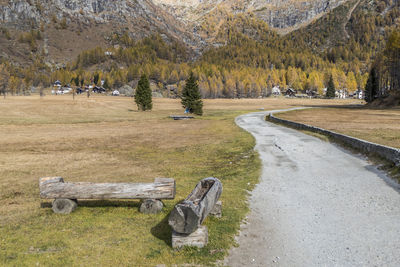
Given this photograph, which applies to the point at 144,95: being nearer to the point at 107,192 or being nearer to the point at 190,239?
the point at 107,192

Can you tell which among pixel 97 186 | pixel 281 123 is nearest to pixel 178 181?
pixel 97 186

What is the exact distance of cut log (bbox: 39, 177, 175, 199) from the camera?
9.39 meters

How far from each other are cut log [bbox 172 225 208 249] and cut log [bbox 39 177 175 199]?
2248 mm

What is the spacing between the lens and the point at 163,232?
8.22 metres

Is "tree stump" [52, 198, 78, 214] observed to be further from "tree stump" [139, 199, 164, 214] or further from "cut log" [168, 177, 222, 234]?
"cut log" [168, 177, 222, 234]

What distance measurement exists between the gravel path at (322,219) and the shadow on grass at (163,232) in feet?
5.79

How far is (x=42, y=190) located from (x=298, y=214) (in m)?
8.56

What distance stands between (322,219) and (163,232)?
5034mm

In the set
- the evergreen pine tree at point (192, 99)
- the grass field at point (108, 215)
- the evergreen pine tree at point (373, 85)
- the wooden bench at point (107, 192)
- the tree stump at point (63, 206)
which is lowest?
the grass field at point (108, 215)

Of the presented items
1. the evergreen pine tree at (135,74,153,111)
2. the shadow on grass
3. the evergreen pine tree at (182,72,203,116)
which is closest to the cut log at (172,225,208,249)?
the shadow on grass

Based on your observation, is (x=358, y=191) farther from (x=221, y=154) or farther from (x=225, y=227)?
(x=221, y=154)

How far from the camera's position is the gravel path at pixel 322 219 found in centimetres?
698

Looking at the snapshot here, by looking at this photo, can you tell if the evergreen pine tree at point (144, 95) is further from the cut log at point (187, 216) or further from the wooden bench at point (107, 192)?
the cut log at point (187, 216)

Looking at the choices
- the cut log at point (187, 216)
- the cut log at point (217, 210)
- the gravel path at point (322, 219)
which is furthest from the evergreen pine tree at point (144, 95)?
the cut log at point (187, 216)
